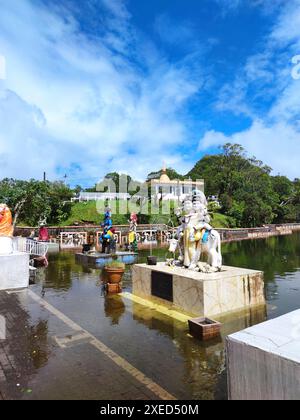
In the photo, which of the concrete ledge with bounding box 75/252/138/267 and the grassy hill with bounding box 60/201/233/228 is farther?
the grassy hill with bounding box 60/201/233/228

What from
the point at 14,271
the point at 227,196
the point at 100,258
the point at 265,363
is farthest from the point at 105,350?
the point at 227,196

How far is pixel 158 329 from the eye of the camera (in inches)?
235

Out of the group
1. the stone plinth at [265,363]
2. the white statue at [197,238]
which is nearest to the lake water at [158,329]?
the stone plinth at [265,363]

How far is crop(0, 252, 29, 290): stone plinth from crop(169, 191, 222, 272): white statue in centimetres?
480

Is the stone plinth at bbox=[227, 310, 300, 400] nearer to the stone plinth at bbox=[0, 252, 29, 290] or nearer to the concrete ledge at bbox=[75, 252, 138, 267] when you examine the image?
the stone plinth at bbox=[0, 252, 29, 290]

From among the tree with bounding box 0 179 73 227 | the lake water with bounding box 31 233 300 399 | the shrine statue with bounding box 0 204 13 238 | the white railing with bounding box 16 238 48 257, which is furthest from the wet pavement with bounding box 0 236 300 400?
the tree with bounding box 0 179 73 227

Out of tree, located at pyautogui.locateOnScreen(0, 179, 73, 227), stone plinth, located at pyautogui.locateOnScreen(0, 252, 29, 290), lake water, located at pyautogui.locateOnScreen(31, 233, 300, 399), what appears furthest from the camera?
tree, located at pyautogui.locateOnScreen(0, 179, 73, 227)

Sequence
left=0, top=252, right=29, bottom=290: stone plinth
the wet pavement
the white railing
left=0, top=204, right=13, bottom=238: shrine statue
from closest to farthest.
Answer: the wet pavement
left=0, top=252, right=29, bottom=290: stone plinth
left=0, top=204, right=13, bottom=238: shrine statue
the white railing

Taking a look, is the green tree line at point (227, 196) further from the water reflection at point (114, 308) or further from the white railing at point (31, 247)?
the water reflection at point (114, 308)

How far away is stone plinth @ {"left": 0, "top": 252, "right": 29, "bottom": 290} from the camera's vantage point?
9.20m

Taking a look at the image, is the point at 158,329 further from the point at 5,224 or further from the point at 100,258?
the point at 100,258
